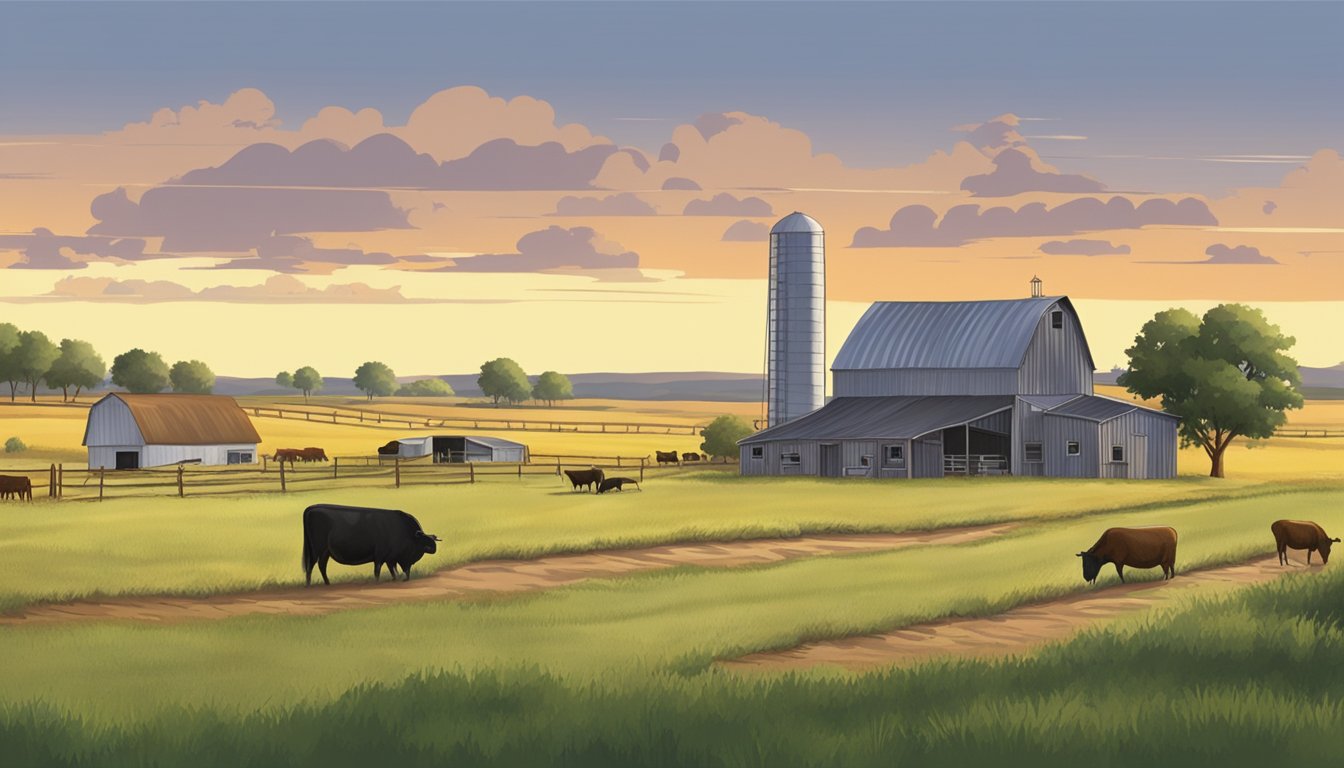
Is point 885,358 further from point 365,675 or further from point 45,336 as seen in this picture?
point 45,336

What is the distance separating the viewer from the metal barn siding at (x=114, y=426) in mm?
94562

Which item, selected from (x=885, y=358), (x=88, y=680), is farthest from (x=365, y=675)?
(x=885, y=358)

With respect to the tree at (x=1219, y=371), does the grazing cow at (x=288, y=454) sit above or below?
below

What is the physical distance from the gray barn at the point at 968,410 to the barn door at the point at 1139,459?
47 mm

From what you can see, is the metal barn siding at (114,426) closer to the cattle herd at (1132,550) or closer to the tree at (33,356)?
the cattle herd at (1132,550)

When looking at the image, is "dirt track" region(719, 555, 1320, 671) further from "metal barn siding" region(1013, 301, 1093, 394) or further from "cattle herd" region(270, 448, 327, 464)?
"cattle herd" region(270, 448, 327, 464)

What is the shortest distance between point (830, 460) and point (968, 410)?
23.4 ft

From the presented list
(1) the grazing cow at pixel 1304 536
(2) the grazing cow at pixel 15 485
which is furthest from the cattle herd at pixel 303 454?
(1) the grazing cow at pixel 1304 536

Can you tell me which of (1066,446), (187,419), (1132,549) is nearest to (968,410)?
(1066,446)

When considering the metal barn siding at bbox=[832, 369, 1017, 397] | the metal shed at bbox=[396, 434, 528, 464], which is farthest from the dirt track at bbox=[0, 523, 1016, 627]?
the metal shed at bbox=[396, 434, 528, 464]

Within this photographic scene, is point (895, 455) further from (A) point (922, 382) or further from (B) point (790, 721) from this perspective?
(B) point (790, 721)

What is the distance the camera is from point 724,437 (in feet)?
311

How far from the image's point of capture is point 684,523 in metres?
47.8

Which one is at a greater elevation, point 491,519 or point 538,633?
point 491,519
